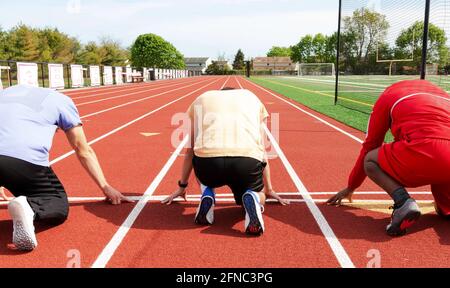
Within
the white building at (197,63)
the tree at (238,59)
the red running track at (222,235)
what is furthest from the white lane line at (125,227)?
the white building at (197,63)

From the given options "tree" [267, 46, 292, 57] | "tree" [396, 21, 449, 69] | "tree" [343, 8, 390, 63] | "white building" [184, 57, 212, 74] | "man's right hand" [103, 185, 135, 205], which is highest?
"tree" [267, 46, 292, 57]

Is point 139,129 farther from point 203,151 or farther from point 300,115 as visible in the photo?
point 203,151

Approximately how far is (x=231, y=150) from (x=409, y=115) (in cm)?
155

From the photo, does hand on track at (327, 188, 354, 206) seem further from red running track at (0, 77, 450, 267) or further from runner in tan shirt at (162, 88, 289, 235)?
runner in tan shirt at (162, 88, 289, 235)

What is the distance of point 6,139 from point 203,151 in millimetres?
1634

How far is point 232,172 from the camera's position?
3.66 m

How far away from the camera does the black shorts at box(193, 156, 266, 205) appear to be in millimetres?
3650

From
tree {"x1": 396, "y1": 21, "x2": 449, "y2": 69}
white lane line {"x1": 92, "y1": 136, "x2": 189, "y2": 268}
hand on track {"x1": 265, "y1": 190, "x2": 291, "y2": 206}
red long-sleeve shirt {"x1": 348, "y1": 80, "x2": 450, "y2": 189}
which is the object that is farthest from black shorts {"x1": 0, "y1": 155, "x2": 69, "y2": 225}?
tree {"x1": 396, "y1": 21, "x2": 449, "y2": 69}

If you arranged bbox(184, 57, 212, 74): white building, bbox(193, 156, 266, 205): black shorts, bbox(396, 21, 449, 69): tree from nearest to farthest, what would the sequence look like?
bbox(193, 156, 266, 205): black shorts
bbox(396, 21, 449, 69): tree
bbox(184, 57, 212, 74): white building

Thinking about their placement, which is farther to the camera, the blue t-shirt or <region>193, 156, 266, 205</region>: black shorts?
<region>193, 156, 266, 205</region>: black shorts

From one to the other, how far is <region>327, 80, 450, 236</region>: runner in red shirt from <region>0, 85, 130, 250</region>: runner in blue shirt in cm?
279

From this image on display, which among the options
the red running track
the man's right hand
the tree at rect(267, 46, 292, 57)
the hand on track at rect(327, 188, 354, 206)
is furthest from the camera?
the tree at rect(267, 46, 292, 57)
